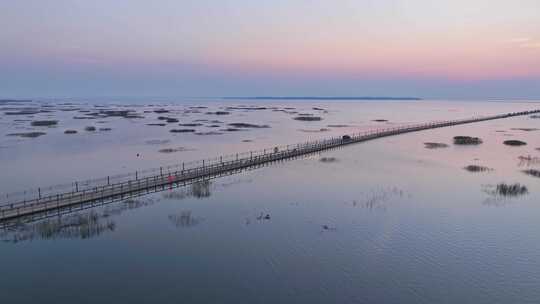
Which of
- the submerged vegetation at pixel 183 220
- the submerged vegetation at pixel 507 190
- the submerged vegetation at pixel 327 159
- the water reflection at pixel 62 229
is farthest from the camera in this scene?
the submerged vegetation at pixel 327 159

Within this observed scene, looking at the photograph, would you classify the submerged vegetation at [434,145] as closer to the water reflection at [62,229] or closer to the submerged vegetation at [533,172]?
the submerged vegetation at [533,172]

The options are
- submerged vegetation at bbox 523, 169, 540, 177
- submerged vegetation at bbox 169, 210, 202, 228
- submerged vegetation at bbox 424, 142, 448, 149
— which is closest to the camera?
submerged vegetation at bbox 169, 210, 202, 228

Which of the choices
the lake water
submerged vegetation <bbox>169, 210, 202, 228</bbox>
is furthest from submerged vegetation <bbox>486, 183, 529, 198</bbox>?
submerged vegetation <bbox>169, 210, 202, 228</bbox>

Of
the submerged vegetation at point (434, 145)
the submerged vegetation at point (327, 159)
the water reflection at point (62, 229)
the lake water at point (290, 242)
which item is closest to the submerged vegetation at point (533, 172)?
the lake water at point (290, 242)

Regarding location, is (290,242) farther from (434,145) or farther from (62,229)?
(434,145)

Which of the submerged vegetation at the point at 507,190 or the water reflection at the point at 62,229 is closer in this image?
the water reflection at the point at 62,229

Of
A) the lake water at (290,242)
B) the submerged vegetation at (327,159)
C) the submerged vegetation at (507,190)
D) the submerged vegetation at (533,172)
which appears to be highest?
the submerged vegetation at (533,172)

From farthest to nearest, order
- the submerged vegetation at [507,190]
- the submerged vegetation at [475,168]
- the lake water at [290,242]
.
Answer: the submerged vegetation at [475,168], the submerged vegetation at [507,190], the lake water at [290,242]

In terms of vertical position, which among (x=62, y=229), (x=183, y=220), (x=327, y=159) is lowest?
(x=183, y=220)

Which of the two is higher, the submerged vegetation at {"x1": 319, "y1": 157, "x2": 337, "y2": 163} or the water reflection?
the submerged vegetation at {"x1": 319, "y1": 157, "x2": 337, "y2": 163}

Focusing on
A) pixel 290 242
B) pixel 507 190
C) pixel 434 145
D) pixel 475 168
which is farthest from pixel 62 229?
pixel 434 145

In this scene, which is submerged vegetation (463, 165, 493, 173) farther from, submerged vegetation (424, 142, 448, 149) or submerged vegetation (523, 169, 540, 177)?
submerged vegetation (424, 142, 448, 149)

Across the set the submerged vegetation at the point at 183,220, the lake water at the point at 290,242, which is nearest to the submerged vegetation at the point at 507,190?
the lake water at the point at 290,242

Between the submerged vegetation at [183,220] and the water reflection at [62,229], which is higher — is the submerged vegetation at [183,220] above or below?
below
